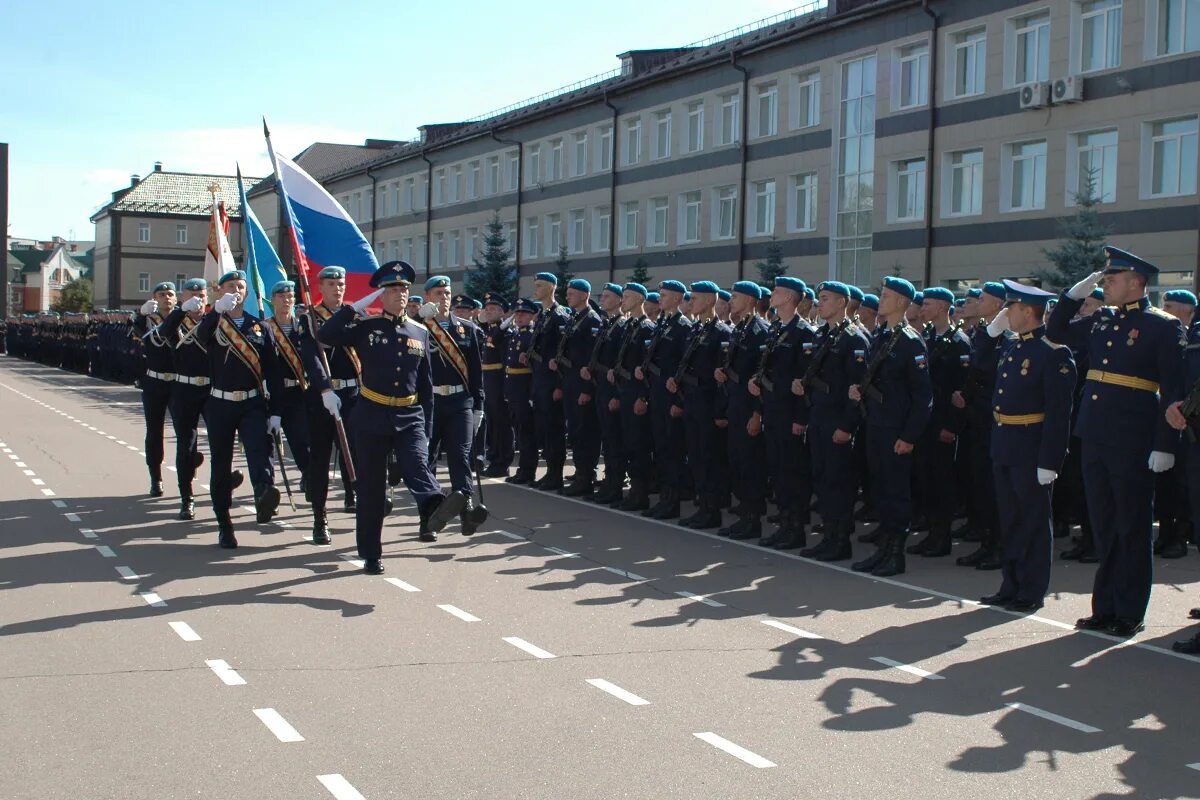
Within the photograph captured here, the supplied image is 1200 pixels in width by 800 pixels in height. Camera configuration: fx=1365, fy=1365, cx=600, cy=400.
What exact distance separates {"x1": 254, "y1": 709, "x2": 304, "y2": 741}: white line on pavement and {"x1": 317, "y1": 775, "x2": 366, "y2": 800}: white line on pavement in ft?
1.68

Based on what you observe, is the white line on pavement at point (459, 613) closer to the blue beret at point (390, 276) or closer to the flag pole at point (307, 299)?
the flag pole at point (307, 299)

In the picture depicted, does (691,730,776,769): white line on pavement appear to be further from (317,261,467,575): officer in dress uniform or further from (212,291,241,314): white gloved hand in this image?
(212,291,241,314): white gloved hand

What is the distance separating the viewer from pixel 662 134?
3906 cm

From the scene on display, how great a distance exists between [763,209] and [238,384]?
82.3 ft

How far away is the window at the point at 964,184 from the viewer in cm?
2778

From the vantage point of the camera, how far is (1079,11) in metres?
25.1

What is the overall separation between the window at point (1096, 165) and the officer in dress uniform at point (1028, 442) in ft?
54.4

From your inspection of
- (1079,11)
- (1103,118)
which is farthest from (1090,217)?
(1079,11)

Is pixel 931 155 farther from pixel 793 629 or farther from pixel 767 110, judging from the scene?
pixel 793 629

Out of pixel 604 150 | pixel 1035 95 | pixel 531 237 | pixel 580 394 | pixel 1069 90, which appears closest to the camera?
pixel 580 394

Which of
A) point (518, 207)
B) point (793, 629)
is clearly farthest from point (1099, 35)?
point (518, 207)

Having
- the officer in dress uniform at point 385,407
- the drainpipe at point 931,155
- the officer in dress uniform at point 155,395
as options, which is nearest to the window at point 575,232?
the drainpipe at point 931,155

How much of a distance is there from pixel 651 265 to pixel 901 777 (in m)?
34.3

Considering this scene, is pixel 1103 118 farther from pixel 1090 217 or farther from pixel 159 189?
pixel 159 189
